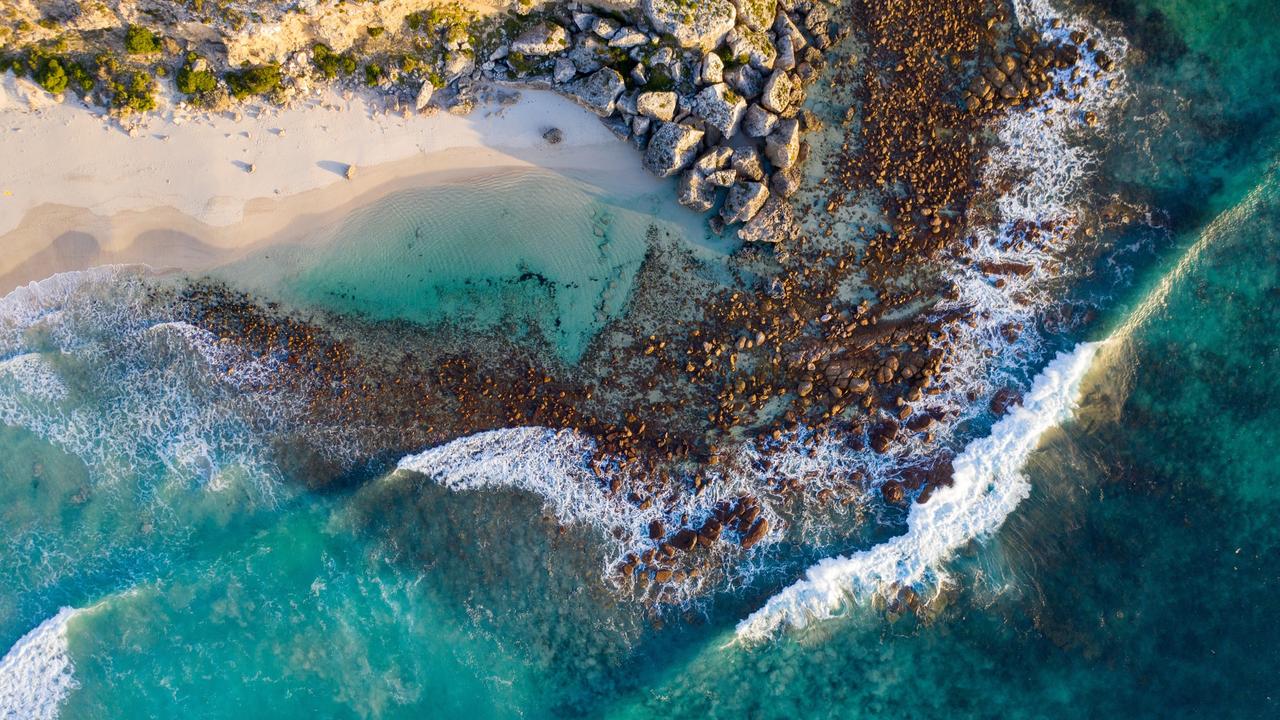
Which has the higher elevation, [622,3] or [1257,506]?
[622,3]

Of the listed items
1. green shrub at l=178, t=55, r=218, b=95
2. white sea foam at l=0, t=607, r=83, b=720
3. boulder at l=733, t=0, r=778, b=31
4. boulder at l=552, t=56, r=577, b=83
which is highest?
boulder at l=733, t=0, r=778, b=31

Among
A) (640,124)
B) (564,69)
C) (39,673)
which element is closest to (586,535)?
(640,124)

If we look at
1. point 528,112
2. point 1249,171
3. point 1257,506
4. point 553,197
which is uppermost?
point 1249,171

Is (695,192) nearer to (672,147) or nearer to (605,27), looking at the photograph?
(672,147)

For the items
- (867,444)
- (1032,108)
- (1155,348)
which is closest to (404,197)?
(867,444)

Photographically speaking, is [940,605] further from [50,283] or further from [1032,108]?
[50,283]

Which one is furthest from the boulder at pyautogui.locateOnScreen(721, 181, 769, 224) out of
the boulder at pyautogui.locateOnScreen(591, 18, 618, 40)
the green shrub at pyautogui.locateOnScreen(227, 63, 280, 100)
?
the green shrub at pyautogui.locateOnScreen(227, 63, 280, 100)

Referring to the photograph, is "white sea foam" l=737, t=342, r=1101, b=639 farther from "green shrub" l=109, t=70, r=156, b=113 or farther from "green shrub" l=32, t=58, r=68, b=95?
"green shrub" l=32, t=58, r=68, b=95
